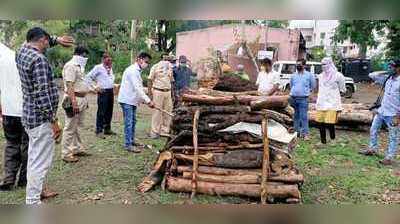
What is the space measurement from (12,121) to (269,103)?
102 inches

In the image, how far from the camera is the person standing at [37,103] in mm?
3650

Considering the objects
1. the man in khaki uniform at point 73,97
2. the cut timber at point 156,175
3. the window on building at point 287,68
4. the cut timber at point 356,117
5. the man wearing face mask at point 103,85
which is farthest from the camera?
the window on building at point 287,68

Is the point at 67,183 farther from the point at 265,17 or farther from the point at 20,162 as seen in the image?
the point at 265,17

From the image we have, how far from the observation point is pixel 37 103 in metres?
3.68

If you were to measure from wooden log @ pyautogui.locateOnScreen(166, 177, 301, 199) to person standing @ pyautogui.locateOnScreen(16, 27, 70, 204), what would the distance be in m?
1.29

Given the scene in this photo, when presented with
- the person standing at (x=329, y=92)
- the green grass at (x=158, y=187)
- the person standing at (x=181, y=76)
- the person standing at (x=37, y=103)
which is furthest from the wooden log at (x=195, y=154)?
the person standing at (x=181, y=76)

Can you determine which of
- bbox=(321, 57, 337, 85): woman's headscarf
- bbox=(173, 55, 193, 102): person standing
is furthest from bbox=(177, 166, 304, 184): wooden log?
bbox=(173, 55, 193, 102): person standing

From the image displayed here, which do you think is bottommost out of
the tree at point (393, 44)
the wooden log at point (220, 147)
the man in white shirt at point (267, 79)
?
the wooden log at point (220, 147)

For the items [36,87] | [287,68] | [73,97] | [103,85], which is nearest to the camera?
[36,87]

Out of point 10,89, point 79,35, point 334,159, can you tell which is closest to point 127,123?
point 10,89

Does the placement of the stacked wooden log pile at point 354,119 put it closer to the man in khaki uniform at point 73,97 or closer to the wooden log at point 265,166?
the wooden log at point 265,166

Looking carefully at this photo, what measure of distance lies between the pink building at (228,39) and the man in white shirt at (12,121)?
14562mm

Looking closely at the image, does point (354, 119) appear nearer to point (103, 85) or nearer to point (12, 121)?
point (103, 85)

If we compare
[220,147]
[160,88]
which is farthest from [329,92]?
[220,147]
